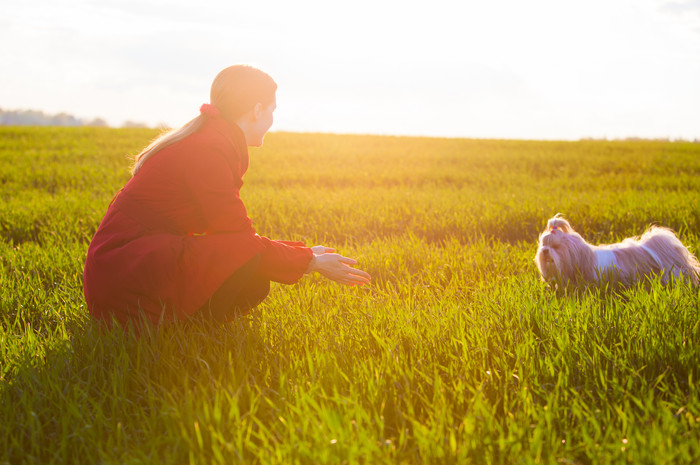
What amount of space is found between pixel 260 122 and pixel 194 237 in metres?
0.86

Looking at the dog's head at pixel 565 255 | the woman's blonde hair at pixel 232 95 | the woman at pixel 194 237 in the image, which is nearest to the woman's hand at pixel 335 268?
the woman at pixel 194 237

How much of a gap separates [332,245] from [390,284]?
62.9 inches

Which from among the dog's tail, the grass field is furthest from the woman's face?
the dog's tail

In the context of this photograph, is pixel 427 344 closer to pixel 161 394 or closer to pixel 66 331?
pixel 161 394

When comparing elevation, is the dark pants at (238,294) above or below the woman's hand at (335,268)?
below

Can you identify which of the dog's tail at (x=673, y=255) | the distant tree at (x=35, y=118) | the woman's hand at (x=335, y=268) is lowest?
the woman's hand at (x=335, y=268)

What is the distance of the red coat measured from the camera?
2.76 m

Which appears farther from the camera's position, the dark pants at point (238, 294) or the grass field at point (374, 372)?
the dark pants at point (238, 294)

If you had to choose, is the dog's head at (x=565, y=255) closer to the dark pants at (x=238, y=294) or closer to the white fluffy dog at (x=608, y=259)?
the white fluffy dog at (x=608, y=259)

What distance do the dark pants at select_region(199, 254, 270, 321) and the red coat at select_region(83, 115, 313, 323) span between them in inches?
2.3

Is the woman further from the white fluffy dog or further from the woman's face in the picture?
the white fluffy dog

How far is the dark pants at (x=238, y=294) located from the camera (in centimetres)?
286

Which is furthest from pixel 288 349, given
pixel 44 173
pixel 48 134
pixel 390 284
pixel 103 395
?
pixel 48 134

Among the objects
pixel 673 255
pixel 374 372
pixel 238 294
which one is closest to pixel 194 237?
pixel 238 294
